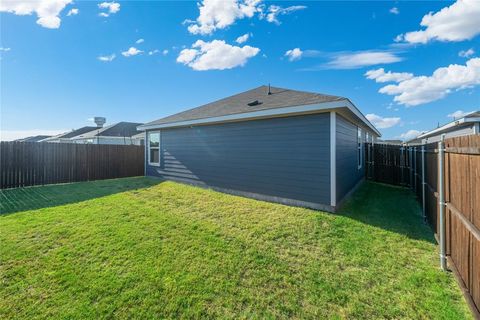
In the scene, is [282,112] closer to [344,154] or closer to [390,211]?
[344,154]

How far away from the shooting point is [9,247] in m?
3.62

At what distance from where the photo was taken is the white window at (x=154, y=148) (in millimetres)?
10523

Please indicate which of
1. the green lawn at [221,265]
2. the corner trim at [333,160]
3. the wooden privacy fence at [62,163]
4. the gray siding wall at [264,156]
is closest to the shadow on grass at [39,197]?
the green lawn at [221,265]

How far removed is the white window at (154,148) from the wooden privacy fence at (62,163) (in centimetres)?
216

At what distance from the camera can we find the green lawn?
91.1 inches

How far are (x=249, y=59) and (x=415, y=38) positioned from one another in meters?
6.90

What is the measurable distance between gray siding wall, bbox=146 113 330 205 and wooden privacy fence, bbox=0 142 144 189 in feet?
16.5

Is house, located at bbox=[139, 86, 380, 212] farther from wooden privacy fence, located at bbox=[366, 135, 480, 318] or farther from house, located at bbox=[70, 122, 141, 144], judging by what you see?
house, located at bbox=[70, 122, 141, 144]

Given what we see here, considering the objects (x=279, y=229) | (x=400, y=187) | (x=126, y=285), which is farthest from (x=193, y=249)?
(x=400, y=187)

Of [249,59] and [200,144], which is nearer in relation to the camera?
[200,144]

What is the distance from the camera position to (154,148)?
35.6 ft

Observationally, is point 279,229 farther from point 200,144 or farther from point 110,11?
point 110,11

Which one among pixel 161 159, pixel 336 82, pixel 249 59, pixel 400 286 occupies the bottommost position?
pixel 400 286

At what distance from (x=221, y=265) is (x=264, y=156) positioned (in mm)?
3844
